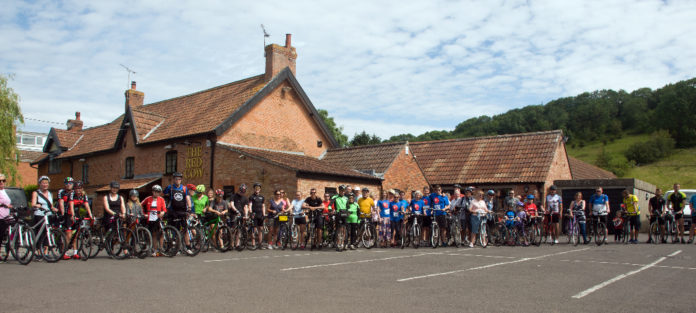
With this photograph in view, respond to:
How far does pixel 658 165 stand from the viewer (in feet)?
257

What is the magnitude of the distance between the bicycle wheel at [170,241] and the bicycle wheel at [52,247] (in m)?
2.11

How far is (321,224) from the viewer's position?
16.3 m

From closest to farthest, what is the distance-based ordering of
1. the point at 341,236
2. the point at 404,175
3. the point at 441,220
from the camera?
the point at 341,236 < the point at 441,220 < the point at 404,175

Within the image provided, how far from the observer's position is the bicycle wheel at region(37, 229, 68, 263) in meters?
11.8

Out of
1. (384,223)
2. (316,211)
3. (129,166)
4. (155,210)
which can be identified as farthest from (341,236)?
(129,166)

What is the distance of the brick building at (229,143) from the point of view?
22547 mm

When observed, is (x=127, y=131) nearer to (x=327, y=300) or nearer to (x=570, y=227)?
(x=570, y=227)

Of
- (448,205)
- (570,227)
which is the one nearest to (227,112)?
(448,205)

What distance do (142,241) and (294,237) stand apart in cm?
485

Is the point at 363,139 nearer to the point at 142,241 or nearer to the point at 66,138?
the point at 66,138

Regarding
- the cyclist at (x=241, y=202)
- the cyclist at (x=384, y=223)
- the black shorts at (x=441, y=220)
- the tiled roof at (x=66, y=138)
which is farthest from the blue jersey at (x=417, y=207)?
the tiled roof at (x=66, y=138)

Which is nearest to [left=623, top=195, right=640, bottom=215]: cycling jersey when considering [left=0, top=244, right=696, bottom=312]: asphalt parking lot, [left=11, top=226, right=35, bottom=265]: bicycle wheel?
[left=0, top=244, right=696, bottom=312]: asphalt parking lot

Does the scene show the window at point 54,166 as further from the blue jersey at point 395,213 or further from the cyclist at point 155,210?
the blue jersey at point 395,213

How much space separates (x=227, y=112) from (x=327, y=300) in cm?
2070
